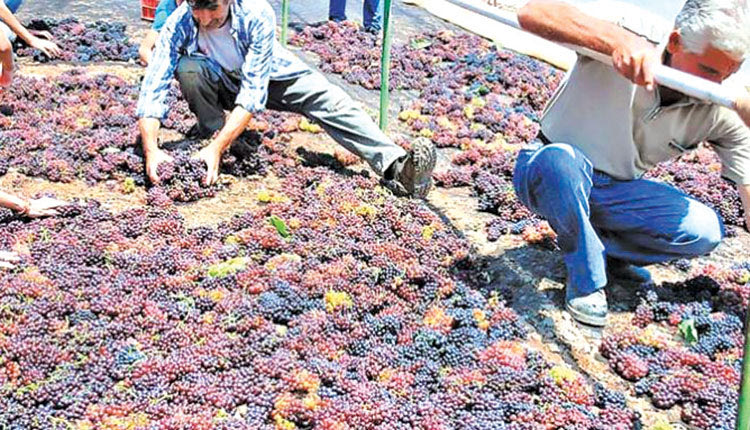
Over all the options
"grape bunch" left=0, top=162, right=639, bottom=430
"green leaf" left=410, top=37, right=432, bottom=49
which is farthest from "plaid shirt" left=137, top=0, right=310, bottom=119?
"green leaf" left=410, top=37, right=432, bottom=49

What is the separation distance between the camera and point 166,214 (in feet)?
13.8

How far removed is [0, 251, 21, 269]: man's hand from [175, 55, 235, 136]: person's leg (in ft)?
5.00

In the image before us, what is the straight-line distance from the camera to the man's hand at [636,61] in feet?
9.31

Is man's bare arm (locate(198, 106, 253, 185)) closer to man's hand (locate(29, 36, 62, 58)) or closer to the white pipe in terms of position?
the white pipe

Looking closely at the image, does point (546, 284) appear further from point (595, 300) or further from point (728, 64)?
point (728, 64)

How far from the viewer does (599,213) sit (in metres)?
3.68

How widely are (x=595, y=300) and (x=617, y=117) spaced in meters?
0.73

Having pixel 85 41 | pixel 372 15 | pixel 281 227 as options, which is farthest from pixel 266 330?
pixel 372 15

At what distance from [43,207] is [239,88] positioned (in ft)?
4.44

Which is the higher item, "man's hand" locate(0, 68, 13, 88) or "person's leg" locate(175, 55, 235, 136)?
"man's hand" locate(0, 68, 13, 88)

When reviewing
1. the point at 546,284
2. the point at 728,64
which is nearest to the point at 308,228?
the point at 546,284

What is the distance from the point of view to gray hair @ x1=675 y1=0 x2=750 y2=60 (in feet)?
9.60

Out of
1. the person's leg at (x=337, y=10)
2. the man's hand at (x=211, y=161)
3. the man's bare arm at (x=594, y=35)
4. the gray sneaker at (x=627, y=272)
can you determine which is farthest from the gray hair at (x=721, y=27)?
the person's leg at (x=337, y=10)

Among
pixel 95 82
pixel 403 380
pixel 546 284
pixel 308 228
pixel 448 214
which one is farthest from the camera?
pixel 95 82
